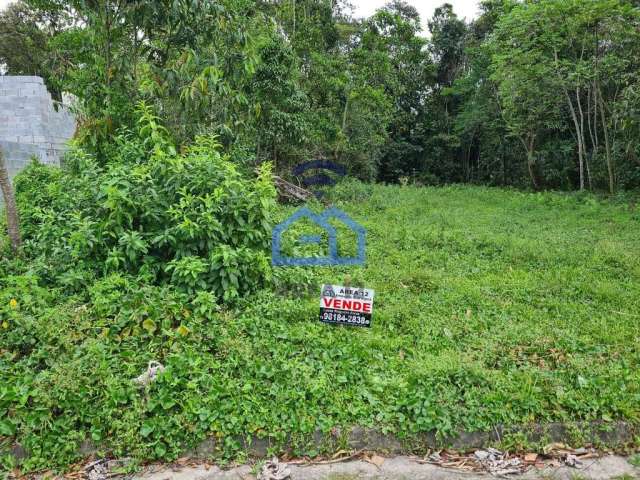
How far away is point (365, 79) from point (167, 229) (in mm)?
7898

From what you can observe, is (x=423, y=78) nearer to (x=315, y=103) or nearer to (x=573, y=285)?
(x=315, y=103)

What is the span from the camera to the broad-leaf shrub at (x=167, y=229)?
2945mm

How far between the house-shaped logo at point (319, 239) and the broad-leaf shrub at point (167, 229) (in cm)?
18

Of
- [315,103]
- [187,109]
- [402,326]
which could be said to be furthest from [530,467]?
[315,103]

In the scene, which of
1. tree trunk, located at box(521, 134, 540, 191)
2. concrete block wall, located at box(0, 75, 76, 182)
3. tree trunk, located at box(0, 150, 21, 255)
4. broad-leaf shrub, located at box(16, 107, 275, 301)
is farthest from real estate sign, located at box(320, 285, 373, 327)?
tree trunk, located at box(521, 134, 540, 191)

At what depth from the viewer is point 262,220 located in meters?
3.32

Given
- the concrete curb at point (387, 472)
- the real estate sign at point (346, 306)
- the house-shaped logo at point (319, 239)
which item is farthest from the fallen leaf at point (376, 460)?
the house-shaped logo at point (319, 239)

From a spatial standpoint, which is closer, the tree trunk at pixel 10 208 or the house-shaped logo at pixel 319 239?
the tree trunk at pixel 10 208

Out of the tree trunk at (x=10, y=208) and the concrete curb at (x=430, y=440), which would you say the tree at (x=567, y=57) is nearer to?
the concrete curb at (x=430, y=440)

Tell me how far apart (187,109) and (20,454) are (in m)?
3.68

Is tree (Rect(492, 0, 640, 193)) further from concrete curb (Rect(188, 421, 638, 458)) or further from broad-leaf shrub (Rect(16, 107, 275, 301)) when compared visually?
concrete curb (Rect(188, 421, 638, 458))

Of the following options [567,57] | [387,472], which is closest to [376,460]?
[387,472]

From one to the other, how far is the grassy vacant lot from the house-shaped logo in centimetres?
22

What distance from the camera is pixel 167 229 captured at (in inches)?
121
